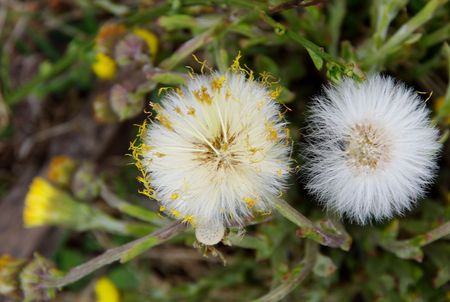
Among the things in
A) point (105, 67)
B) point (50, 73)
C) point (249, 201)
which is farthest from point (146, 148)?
point (50, 73)

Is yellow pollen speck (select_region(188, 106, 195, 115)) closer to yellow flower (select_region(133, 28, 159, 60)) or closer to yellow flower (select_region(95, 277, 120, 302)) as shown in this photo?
yellow flower (select_region(133, 28, 159, 60))

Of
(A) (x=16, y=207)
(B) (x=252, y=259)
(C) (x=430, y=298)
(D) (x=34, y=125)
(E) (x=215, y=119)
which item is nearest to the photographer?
(E) (x=215, y=119)

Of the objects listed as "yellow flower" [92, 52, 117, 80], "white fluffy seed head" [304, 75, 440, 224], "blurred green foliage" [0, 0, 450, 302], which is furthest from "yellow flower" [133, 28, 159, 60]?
"white fluffy seed head" [304, 75, 440, 224]

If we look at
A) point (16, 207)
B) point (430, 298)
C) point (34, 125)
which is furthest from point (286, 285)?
point (34, 125)

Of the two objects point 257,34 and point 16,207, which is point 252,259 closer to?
point 257,34

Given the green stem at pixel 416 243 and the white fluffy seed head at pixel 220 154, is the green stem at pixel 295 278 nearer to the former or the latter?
the green stem at pixel 416 243

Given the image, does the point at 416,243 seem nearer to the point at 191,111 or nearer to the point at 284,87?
the point at 284,87
